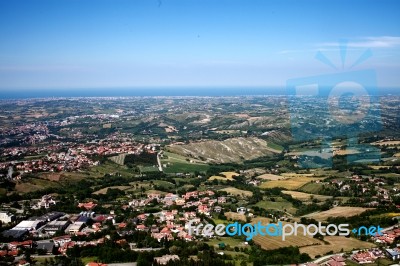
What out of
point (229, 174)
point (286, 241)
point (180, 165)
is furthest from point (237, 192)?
point (180, 165)

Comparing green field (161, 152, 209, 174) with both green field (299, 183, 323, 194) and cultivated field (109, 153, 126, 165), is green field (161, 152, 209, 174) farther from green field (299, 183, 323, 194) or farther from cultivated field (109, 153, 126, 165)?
green field (299, 183, 323, 194)

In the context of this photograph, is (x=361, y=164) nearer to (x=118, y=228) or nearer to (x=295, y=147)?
(x=295, y=147)

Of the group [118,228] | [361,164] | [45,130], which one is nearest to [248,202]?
[118,228]

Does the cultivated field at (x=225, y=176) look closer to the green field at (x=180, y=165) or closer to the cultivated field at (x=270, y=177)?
the cultivated field at (x=270, y=177)

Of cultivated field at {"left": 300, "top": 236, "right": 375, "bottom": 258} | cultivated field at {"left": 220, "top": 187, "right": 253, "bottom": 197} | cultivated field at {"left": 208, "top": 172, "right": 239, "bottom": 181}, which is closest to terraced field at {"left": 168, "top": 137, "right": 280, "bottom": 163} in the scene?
cultivated field at {"left": 208, "top": 172, "right": 239, "bottom": 181}

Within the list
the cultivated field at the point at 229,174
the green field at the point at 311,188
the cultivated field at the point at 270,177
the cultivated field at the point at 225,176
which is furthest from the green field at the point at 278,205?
the cultivated field at the point at 229,174
